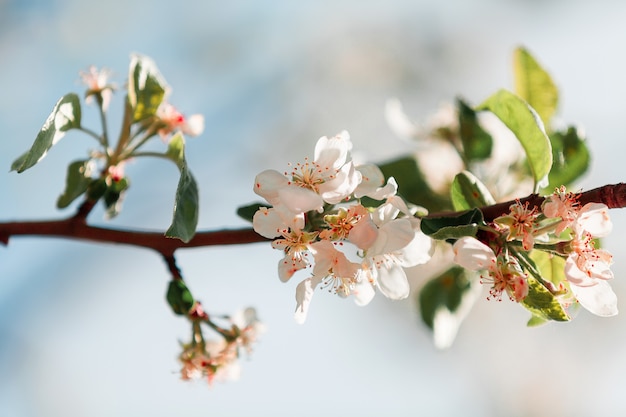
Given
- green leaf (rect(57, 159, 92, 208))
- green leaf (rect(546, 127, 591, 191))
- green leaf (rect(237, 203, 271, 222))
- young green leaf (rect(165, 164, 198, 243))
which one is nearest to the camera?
young green leaf (rect(165, 164, 198, 243))

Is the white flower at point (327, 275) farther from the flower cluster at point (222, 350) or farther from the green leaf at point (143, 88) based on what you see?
the green leaf at point (143, 88)

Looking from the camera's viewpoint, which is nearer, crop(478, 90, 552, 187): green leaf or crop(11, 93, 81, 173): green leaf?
crop(11, 93, 81, 173): green leaf

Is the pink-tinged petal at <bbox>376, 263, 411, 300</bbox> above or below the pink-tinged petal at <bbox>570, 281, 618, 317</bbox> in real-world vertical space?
above

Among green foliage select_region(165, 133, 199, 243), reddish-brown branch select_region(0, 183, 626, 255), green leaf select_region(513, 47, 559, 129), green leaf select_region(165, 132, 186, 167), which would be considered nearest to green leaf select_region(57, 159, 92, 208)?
reddish-brown branch select_region(0, 183, 626, 255)

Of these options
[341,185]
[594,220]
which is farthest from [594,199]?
[341,185]

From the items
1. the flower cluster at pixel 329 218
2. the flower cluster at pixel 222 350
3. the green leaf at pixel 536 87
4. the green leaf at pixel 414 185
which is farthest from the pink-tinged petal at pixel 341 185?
the green leaf at pixel 536 87

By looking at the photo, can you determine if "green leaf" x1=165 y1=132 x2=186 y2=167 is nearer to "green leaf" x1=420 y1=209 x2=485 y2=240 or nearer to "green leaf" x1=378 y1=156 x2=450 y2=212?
"green leaf" x1=420 y1=209 x2=485 y2=240

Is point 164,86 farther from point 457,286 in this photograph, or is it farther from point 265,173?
point 457,286

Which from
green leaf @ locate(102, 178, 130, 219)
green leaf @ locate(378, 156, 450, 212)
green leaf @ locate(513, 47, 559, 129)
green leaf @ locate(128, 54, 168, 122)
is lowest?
green leaf @ locate(378, 156, 450, 212)
